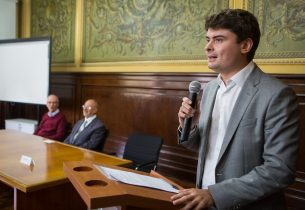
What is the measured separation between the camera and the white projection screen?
16.1 feet

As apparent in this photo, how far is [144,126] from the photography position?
13.8 feet

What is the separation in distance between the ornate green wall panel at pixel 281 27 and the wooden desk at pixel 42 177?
1.78m

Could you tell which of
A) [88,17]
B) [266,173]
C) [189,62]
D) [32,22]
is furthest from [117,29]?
[266,173]

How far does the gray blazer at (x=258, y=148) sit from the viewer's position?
113 centimetres

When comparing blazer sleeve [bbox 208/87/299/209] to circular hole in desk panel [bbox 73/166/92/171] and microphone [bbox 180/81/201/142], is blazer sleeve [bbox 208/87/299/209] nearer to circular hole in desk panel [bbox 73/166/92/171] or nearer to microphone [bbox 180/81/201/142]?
microphone [bbox 180/81/201/142]

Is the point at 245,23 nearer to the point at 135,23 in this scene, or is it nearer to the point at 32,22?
the point at 135,23

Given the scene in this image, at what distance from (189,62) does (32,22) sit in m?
3.47

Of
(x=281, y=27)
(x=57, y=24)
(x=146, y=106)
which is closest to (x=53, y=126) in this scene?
(x=146, y=106)

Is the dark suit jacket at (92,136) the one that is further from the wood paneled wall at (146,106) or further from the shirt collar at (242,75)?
the shirt collar at (242,75)

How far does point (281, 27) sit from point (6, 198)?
330 cm

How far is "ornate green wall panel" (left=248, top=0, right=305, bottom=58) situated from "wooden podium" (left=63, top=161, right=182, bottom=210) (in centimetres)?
243

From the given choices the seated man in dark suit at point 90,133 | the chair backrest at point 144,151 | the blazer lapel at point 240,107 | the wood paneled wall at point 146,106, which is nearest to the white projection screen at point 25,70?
the wood paneled wall at point 146,106

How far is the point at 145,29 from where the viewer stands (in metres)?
4.21

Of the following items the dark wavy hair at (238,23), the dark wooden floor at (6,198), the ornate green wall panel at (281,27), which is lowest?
the dark wooden floor at (6,198)
